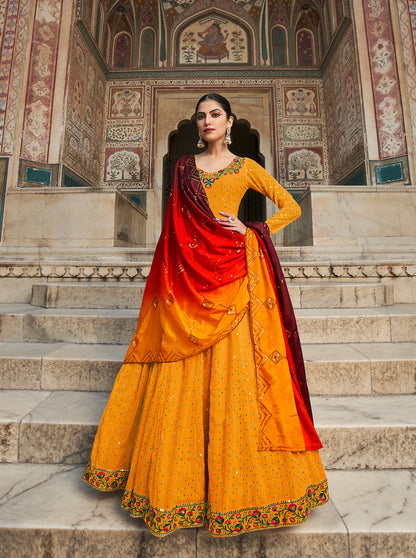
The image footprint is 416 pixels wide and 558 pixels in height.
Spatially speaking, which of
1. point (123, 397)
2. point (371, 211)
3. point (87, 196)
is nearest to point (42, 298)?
point (87, 196)

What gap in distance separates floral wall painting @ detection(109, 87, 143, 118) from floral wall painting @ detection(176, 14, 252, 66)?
50.6 inches

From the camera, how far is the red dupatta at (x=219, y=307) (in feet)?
3.41

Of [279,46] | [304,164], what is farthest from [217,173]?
[279,46]

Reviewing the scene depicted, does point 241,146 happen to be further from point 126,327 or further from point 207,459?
point 207,459

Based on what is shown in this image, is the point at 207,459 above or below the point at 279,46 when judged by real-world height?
below

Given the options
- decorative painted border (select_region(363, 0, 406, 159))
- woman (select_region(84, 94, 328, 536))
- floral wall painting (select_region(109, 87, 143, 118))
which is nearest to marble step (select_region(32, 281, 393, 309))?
woman (select_region(84, 94, 328, 536))

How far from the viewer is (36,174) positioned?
536 centimetres

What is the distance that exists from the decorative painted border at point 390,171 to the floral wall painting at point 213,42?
4.35m

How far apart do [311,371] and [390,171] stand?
15.8ft

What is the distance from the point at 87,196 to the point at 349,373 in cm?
351

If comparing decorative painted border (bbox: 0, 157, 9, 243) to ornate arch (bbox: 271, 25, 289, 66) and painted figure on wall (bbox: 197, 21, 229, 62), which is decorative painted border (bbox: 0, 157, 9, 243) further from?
ornate arch (bbox: 271, 25, 289, 66)

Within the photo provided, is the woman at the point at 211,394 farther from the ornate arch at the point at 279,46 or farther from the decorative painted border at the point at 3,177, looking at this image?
the ornate arch at the point at 279,46

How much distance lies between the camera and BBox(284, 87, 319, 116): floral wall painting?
7422 mm

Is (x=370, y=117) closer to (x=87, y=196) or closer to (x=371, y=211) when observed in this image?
(x=371, y=211)
